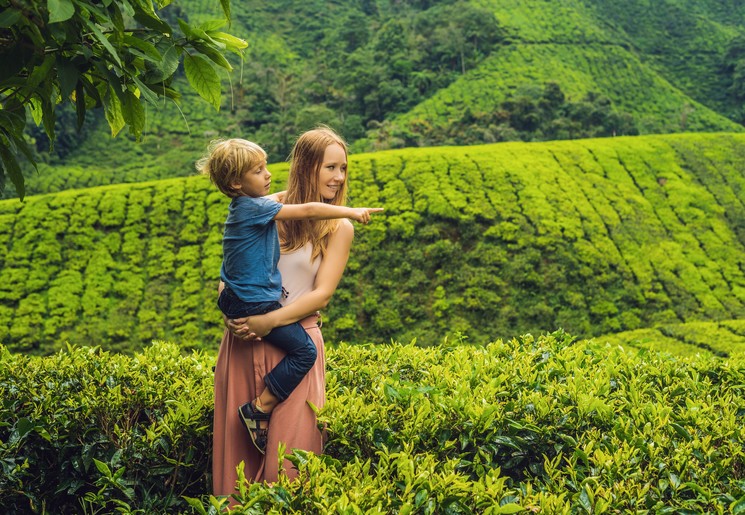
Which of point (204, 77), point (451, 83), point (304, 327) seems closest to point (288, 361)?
point (304, 327)

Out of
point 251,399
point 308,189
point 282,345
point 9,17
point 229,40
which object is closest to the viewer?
point 9,17

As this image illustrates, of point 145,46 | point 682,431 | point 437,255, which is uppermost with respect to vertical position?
point 145,46

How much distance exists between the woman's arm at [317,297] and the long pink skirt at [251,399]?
A: 0.38 ft

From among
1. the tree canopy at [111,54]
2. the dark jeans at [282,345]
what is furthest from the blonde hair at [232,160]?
the dark jeans at [282,345]

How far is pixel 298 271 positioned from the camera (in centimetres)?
260

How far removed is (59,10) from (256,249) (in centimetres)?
101

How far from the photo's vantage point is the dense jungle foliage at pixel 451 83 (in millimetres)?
24938

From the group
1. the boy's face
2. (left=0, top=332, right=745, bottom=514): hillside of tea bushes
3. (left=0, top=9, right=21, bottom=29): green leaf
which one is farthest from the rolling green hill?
(left=0, top=9, right=21, bottom=29): green leaf

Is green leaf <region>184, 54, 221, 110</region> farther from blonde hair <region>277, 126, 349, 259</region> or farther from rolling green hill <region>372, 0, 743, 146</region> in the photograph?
rolling green hill <region>372, 0, 743, 146</region>

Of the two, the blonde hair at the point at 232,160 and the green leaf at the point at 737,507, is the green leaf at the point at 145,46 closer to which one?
the blonde hair at the point at 232,160

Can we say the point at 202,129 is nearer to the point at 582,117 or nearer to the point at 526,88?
the point at 526,88

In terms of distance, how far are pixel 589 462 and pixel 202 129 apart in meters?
29.9

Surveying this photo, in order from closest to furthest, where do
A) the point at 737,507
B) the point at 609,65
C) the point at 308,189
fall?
the point at 737,507, the point at 308,189, the point at 609,65

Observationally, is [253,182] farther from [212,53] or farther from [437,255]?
[437,255]
